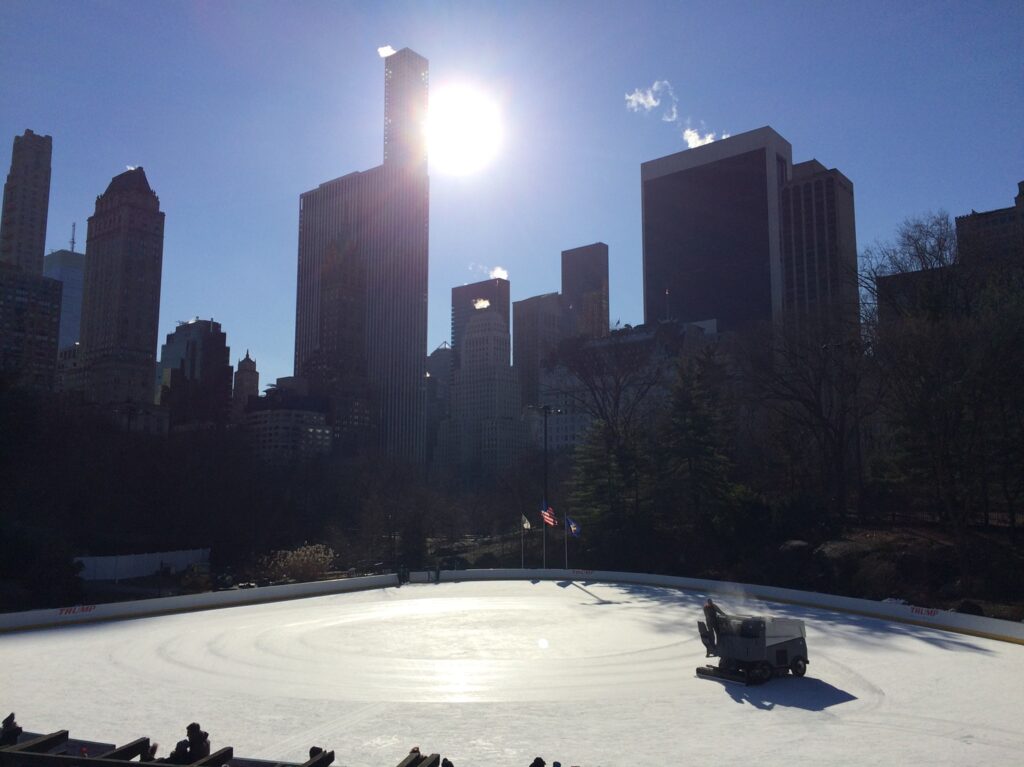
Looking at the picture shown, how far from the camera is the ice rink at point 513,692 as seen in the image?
13172 millimetres

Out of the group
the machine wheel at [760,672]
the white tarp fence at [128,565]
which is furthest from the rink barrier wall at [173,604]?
the machine wheel at [760,672]

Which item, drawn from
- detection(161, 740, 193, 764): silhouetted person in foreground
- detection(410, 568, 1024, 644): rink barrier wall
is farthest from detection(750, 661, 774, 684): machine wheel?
detection(161, 740, 193, 764): silhouetted person in foreground

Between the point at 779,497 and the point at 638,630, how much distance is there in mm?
29920

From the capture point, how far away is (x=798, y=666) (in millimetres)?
18688

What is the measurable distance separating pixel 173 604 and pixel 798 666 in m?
22.7

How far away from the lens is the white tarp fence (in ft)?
163

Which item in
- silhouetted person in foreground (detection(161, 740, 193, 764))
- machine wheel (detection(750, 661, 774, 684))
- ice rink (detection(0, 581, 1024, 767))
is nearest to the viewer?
silhouetted person in foreground (detection(161, 740, 193, 764))

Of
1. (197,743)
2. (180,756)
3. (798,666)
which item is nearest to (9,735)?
(197,743)

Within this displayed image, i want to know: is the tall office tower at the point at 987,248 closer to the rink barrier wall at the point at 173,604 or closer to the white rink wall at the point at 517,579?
the white rink wall at the point at 517,579

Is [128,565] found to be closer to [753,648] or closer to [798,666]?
[753,648]

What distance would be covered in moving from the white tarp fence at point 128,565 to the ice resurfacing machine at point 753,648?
41.0 meters

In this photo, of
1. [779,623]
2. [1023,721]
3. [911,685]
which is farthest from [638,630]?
[1023,721]

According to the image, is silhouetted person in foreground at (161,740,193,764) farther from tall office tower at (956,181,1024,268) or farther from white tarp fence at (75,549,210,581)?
tall office tower at (956,181,1024,268)

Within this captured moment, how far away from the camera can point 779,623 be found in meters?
19.1
